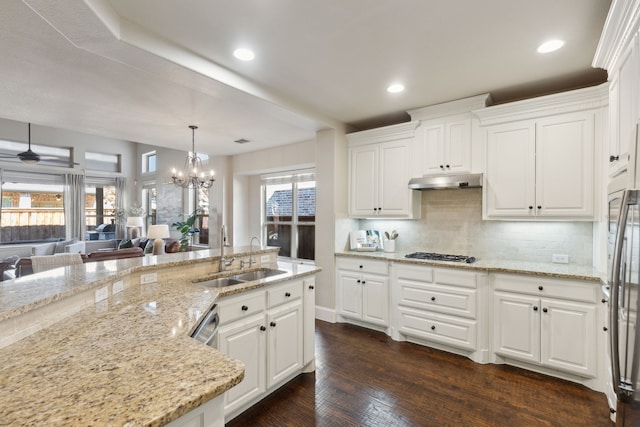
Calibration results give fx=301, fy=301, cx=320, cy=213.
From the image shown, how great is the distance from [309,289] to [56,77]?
297 cm

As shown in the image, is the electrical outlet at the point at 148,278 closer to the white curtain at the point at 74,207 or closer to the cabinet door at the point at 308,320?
the cabinet door at the point at 308,320

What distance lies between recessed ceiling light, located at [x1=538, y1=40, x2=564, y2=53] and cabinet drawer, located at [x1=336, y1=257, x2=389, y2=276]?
2430 millimetres

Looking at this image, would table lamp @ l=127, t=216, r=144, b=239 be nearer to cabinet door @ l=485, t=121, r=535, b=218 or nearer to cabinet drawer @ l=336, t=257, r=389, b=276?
cabinet drawer @ l=336, t=257, r=389, b=276

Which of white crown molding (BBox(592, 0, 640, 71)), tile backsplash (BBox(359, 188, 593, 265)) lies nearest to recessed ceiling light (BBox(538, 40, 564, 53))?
white crown molding (BBox(592, 0, 640, 71))

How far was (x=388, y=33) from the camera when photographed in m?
2.15

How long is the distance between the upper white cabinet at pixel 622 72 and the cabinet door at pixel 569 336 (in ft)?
3.86

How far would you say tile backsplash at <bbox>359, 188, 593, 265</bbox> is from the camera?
3028 millimetres

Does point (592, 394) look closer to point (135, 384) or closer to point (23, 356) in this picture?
point (135, 384)

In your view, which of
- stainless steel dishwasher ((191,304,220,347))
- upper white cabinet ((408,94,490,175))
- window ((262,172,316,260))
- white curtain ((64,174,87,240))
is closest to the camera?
stainless steel dishwasher ((191,304,220,347))

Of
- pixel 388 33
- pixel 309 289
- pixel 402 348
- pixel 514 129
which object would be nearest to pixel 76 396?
pixel 309 289

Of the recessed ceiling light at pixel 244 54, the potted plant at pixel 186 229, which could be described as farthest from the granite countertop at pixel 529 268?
the potted plant at pixel 186 229

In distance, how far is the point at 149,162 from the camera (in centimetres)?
902

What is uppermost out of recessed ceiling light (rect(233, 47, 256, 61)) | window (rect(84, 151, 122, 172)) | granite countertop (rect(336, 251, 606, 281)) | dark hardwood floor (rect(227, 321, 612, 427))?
window (rect(84, 151, 122, 172))

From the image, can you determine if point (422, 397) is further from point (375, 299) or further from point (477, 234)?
point (477, 234)
